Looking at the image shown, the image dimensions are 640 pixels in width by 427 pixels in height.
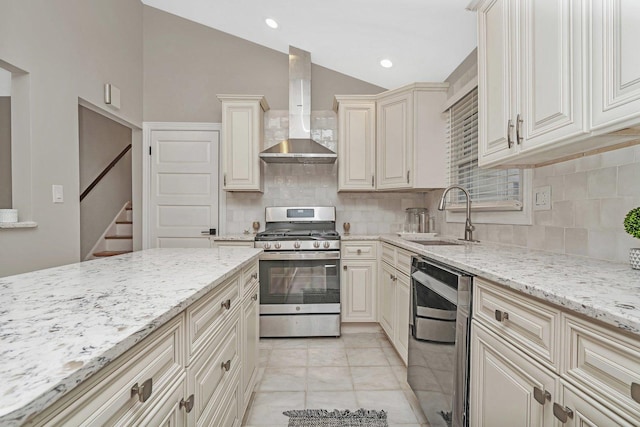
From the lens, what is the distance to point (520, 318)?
1.01 m

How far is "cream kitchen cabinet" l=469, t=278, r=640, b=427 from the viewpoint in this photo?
0.68 metres

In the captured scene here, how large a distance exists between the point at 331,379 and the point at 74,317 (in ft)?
6.24

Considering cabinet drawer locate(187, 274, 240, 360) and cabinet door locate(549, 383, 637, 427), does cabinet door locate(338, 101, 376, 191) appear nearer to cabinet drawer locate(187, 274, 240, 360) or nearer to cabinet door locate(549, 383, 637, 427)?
cabinet drawer locate(187, 274, 240, 360)

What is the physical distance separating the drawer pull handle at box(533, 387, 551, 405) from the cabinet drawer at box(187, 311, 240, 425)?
39.2 inches

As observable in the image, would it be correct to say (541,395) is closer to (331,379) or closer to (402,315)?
(402,315)

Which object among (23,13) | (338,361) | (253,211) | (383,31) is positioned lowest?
(338,361)

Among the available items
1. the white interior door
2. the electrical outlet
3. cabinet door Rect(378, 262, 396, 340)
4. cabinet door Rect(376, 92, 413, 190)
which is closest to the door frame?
the white interior door

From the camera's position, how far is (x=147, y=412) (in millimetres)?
700

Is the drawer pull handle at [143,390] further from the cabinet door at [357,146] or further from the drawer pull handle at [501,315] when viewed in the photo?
the cabinet door at [357,146]

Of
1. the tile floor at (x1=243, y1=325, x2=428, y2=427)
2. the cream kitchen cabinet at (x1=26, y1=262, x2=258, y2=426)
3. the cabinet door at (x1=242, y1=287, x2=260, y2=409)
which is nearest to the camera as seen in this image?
the cream kitchen cabinet at (x1=26, y1=262, x2=258, y2=426)

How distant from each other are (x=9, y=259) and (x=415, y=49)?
338 centimetres

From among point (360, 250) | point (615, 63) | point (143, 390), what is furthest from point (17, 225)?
point (615, 63)

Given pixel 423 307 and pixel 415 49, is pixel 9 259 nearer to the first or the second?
pixel 423 307

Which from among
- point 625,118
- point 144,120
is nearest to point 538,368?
point 625,118
